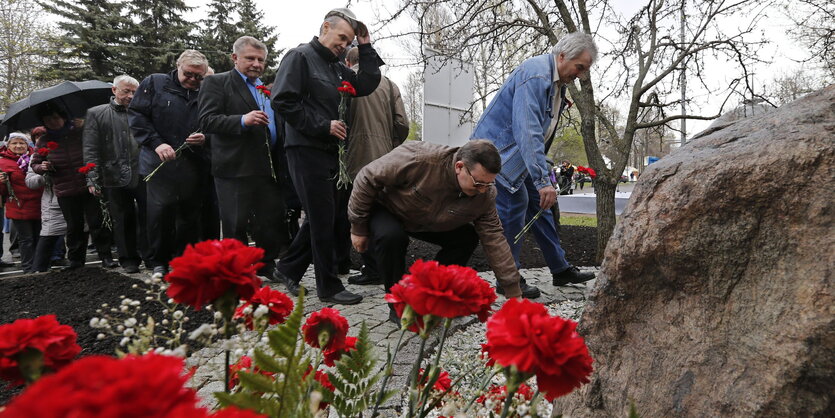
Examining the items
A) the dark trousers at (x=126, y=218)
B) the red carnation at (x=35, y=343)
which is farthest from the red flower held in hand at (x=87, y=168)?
the red carnation at (x=35, y=343)

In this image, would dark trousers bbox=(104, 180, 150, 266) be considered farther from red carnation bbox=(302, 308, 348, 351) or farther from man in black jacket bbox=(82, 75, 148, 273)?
red carnation bbox=(302, 308, 348, 351)

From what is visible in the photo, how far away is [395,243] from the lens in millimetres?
3098

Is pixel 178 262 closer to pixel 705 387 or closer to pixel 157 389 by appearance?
pixel 157 389

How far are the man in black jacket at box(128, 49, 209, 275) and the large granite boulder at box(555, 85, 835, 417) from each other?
394 cm

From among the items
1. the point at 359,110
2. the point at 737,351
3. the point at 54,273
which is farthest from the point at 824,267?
the point at 54,273

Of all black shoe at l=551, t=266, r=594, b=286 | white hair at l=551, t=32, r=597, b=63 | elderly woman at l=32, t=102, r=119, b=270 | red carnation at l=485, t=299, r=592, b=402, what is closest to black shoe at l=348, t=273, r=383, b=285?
black shoe at l=551, t=266, r=594, b=286

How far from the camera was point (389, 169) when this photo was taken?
9.89 feet

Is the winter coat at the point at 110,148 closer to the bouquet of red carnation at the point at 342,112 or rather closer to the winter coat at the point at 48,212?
the winter coat at the point at 48,212

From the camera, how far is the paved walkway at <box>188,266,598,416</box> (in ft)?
7.38

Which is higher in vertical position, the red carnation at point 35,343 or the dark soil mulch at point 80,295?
the red carnation at point 35,343

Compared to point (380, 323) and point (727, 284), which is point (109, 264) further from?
point (727, 284)

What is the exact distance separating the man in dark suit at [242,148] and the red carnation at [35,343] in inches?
136

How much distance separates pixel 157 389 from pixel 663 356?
5.48 ft

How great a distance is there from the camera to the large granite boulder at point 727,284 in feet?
4.63
